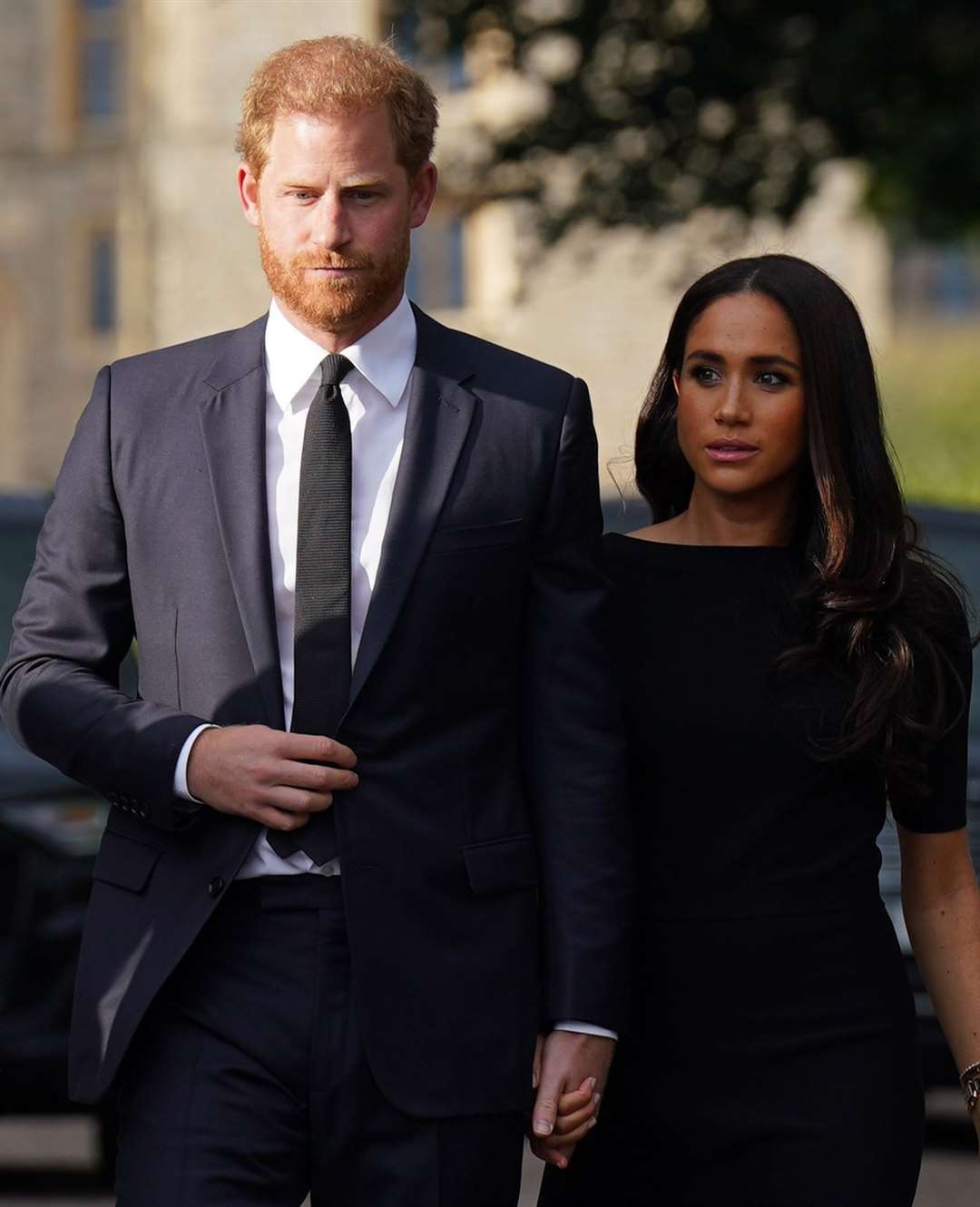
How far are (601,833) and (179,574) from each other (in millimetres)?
663

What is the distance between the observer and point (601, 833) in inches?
136

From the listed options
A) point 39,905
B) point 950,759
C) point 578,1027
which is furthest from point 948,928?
point 39,905

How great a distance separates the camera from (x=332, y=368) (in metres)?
3.42

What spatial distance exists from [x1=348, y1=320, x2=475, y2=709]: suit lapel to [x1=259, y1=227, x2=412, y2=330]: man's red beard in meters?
0.15

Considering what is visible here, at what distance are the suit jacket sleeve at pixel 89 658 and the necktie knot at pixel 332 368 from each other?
307mm

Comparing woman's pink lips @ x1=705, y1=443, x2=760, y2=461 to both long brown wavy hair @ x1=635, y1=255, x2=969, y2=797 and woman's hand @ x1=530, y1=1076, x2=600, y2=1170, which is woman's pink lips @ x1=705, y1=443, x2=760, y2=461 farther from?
woman's hand @ x1=530, y1=1076, x2=600, y2=1170

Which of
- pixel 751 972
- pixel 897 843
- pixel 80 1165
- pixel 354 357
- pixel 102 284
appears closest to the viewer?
pixel 354 357

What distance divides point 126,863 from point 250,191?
3.00 ft

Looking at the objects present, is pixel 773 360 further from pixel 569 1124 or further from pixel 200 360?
pixel 569 1124

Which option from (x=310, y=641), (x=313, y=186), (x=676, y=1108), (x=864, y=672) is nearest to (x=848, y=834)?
(x=864, y=672)

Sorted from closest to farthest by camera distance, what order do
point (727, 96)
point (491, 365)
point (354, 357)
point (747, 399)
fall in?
point (354, 357)
point (491, 365)
point (747, 399)
point (727, 96)

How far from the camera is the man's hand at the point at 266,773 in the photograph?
3.25m

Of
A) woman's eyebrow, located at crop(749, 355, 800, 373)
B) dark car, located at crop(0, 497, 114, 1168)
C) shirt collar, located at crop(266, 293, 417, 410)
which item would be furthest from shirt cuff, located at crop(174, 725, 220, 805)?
dark car, located at crop(0, 497, 114, 1168)

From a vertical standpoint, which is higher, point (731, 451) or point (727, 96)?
point (727, 96)
